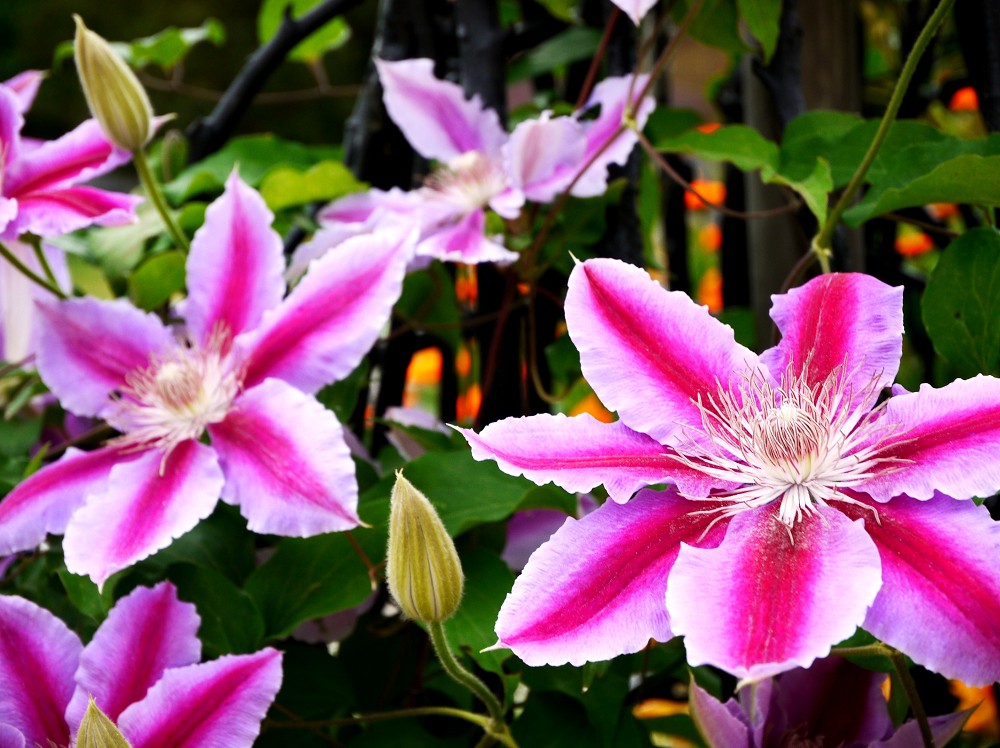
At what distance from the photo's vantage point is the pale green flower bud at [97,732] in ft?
1.15

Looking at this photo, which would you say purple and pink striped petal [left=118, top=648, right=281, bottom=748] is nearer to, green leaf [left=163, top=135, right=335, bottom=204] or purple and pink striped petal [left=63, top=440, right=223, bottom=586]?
purple and pink striped petal [left=63, top=440, right=223, bottom=586]

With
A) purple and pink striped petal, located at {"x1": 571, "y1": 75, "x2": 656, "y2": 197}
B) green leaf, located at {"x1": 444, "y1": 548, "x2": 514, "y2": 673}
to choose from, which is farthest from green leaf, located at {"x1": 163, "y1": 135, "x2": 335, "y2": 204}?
green leaf, located at {"x1": 444, "y1": 548, "x2": 514, "y2": 673}

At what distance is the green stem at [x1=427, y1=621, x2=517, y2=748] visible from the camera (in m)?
0.38

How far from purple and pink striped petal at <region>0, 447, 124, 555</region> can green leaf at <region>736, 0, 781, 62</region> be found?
0.37m

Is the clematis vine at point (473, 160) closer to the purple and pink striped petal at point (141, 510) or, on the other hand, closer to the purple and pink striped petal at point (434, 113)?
the purple and pink striped petal at point (434, 113)

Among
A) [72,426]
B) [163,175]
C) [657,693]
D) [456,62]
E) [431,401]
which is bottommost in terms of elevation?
[431,401]

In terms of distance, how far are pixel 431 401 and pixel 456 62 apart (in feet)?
3.30

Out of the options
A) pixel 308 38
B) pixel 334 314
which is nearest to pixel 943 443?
pixel 334 314

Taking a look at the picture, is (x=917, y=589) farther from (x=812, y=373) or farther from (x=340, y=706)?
(x=340, y=706)

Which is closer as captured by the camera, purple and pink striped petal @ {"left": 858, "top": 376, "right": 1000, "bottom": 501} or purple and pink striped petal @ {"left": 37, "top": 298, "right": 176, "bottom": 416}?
purple and pink striped petal @ {"left": 858, "top": 376, "right": 1000, "bottom": 501}

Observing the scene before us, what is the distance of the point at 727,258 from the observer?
780mm

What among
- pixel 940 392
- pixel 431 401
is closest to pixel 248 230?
pixel 940 392

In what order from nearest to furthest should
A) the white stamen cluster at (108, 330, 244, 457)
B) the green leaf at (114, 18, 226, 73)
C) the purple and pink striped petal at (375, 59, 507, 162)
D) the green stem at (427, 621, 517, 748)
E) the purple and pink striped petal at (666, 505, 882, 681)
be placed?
the purple and pink striped petal at (666, 505, 882, 681)
the green stem at (427, 621, 517, 748)
the white stamen cluster at (108, 330, 244, 457)
the purple and pink striped petal at (375, 59, 507, 162)
the green leaf at (114, 18, 226, 73)

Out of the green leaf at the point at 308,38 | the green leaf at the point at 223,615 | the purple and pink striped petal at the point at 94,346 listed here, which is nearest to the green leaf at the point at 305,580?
the green leaf at the point at 223,615
